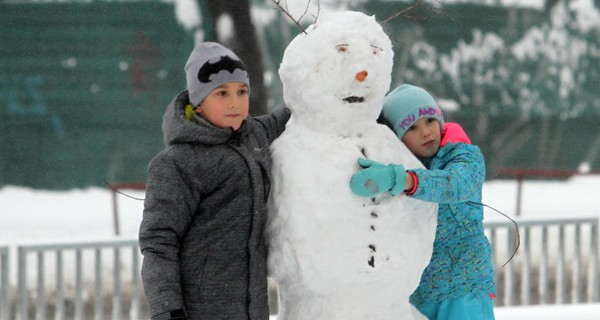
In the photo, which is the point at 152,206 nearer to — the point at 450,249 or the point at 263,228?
the point at 263,228

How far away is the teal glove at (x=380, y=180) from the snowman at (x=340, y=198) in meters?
0.07

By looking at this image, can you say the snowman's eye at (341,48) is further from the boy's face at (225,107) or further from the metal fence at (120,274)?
the metal fence at (120,274)

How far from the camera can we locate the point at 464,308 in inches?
121

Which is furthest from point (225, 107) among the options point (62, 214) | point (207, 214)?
point (62, 214)

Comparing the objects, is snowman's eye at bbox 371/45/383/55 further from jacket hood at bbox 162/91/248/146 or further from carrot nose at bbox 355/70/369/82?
jacket hood at bbox 162/91/248/146

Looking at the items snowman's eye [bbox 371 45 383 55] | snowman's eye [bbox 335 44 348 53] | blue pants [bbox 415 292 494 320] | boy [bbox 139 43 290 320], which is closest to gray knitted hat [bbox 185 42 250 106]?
boy [bbox 139 43 290 320]

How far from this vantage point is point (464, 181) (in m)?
2.81

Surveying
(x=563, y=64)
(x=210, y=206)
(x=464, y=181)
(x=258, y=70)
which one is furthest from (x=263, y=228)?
(x=563, y=64)

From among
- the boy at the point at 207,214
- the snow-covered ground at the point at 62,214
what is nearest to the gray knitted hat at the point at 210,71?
the boy at the point at 207,214

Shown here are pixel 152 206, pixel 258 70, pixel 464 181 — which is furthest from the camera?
pixel 258 70

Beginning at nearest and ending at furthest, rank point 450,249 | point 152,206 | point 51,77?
point 152,206, point 450,249, point 51,77

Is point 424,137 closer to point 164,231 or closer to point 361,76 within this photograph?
point 361,76

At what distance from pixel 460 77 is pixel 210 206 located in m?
7.11

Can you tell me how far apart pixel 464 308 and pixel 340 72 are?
93 centimetres
